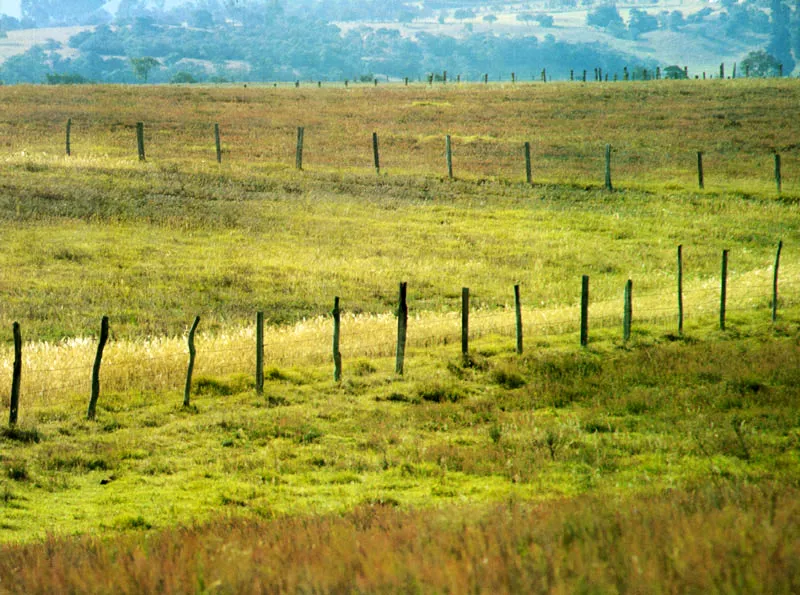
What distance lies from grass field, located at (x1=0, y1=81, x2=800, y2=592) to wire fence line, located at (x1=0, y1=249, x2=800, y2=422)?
13 centimetres

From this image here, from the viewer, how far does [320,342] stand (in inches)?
890

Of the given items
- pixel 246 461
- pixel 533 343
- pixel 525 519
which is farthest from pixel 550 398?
pixel 525 519

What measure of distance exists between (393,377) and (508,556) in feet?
46.1

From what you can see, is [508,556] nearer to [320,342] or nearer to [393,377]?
[393,377]

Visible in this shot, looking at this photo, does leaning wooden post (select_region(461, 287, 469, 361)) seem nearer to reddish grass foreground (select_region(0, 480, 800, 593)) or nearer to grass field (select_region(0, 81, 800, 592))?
grass field (select_region(0, 81, 800, 592))

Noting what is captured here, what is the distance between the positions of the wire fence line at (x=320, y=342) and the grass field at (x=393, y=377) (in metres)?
0.13

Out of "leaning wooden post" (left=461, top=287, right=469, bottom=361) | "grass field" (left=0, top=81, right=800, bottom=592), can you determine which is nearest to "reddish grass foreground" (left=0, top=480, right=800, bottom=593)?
"grass field" (left=0, top=81, right=800, bottom=592)

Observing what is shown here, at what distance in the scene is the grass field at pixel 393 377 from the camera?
584 centimetres

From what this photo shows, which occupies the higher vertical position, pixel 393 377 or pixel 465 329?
pixel 465 329

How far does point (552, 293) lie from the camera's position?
104ft

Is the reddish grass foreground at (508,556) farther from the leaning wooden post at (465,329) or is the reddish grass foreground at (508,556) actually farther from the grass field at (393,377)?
the leaning wooden post at (465,329)

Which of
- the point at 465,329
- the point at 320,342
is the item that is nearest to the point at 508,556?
the point at 465,329

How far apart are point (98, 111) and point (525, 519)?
77.6 metres

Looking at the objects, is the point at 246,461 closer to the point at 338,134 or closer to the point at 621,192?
the point at 621,192
